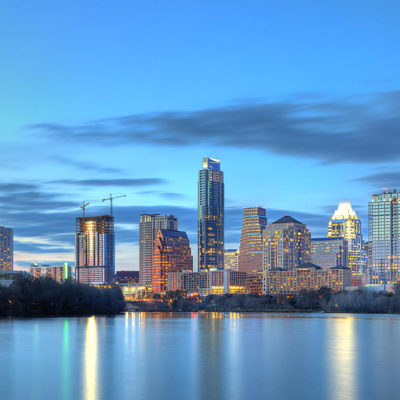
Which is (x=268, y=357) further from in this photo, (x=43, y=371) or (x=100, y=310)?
(x=100, y=310)

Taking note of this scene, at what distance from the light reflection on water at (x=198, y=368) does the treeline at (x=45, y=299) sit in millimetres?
67863

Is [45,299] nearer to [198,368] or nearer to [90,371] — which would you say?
[90,371]

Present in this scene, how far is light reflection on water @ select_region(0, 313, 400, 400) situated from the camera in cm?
3575

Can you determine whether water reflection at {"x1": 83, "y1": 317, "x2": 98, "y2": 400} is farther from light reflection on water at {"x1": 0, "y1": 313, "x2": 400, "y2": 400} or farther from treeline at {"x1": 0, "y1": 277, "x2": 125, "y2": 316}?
treeline at {"x1": 0, "y1": 277, "x2": 125, "y2": 316}

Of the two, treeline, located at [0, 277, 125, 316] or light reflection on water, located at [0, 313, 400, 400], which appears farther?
treeline, located at [0, 277, 125, 316]

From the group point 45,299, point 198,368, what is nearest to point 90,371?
point 198,368

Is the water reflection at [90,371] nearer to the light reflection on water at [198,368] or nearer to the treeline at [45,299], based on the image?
the light reflection on water at [198,368]

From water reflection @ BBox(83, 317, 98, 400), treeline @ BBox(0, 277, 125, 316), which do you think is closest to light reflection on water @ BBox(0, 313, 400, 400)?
water reflection @ BBox(83, 317, 98, 400)

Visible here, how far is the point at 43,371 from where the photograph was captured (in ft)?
147

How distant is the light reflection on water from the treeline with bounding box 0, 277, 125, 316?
223 feet

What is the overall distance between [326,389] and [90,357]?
74.1 feet

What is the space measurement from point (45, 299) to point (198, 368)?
10000 cm

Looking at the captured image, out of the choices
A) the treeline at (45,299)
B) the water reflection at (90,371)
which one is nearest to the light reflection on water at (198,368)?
the water reflection at (90,371)

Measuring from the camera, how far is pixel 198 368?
45.8 meters
